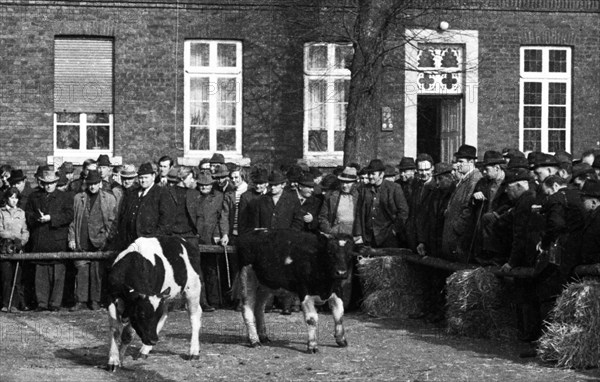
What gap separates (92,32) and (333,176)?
8.98 meters

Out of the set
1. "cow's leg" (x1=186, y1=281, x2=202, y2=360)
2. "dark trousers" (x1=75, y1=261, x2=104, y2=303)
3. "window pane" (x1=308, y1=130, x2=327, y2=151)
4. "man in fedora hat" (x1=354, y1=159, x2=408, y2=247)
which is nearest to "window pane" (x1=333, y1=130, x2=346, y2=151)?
"window pane" (x1=308, y1=130, x2=327, y2=151)

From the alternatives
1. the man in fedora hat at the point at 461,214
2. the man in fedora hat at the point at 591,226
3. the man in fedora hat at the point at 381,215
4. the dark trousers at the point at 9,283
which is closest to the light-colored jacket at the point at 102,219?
the dark trousers at the point at 9,283

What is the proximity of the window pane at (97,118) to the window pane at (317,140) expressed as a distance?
445cm

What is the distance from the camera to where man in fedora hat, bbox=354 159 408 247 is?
62.9 feet

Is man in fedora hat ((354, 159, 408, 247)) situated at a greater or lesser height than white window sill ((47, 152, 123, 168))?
lesser

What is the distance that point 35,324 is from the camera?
1802 centimetres

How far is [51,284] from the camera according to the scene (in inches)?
779

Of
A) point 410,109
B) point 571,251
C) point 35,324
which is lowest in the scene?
point 35,324

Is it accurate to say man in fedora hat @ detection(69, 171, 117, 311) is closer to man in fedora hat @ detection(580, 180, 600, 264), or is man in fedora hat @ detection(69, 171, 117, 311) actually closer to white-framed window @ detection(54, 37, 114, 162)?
white-framed window @ detection(54, 37, 114, 162)

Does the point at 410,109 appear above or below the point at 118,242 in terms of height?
above

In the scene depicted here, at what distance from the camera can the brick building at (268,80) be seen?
1094 inches

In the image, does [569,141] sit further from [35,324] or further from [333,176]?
[35,324]

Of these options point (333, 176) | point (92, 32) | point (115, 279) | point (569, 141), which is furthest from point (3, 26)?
point (115, 279)

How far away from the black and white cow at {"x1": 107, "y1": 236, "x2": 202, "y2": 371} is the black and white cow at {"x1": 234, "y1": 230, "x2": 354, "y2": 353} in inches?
54.0
